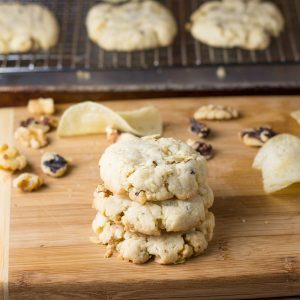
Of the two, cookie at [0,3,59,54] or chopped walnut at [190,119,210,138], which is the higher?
chopped walnut at [190,119,210,138]

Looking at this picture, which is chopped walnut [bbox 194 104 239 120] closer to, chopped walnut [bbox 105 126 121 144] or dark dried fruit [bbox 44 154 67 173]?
chopped walnut [bbox 105 126 121 144]

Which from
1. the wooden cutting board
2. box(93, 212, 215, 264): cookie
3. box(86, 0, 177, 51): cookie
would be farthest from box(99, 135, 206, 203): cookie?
box(86, 0, 177, 51): cookie

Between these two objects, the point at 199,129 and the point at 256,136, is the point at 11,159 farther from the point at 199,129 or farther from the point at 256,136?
the point at 256,136

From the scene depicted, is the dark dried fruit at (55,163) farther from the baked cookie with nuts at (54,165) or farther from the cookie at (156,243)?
the cookie at (156,243)

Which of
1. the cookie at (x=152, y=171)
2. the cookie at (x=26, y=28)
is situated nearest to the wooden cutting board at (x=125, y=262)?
the cookie at (x=152, y=171)

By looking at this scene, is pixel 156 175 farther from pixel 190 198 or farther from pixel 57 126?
pixel 57 126

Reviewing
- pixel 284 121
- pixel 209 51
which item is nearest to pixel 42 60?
pixel 209 51
